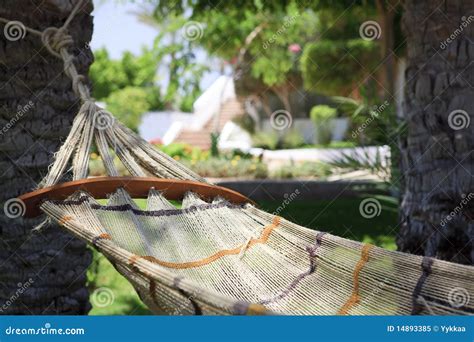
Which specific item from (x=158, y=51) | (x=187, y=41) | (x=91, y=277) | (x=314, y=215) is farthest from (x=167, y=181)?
(x=158, y=51)

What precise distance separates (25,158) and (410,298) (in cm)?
206

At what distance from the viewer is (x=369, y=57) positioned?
49.6 ft

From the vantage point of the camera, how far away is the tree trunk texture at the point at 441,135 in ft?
11.8

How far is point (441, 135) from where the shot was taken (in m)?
3.69

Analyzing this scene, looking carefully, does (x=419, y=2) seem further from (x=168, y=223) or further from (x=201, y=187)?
(x=168, y=223)
